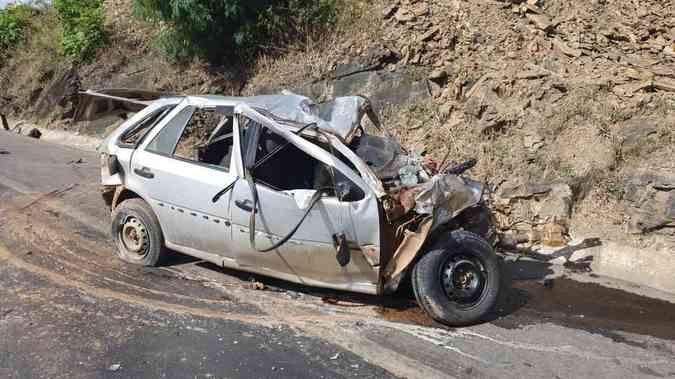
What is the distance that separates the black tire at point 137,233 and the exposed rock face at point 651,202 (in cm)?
535

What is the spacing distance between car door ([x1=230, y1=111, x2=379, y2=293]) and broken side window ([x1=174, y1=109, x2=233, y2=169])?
344 mm

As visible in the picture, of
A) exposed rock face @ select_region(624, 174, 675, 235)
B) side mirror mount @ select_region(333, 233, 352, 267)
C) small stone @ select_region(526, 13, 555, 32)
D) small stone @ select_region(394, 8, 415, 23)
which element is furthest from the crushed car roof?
small stone @ select_region(394, 8, 415, 23)

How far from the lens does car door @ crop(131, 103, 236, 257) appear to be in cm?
590

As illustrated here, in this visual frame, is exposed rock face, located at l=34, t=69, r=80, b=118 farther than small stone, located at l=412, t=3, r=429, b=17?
Yes

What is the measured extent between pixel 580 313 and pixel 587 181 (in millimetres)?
2752

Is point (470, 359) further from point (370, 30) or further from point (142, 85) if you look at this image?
point (142, 85)

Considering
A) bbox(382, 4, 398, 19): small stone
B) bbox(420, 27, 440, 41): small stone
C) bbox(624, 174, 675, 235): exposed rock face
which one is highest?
bbox(382, 4, 398, 19): small stone

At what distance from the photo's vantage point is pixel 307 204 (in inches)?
213

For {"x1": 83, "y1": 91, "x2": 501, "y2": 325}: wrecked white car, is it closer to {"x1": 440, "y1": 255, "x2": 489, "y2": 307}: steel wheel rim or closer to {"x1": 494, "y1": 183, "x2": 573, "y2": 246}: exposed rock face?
{"x1": 440, "y1": 255, "x2": 489, "y2": 307}: steel wheel rim

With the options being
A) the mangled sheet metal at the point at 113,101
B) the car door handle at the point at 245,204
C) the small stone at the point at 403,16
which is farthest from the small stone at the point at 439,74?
the car door handle at the point at 245,204

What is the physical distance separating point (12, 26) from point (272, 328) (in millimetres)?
16657

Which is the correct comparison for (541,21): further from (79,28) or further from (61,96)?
(79,28)

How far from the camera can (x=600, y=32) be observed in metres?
10.8

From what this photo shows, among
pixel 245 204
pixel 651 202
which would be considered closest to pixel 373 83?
pixel 651 202
